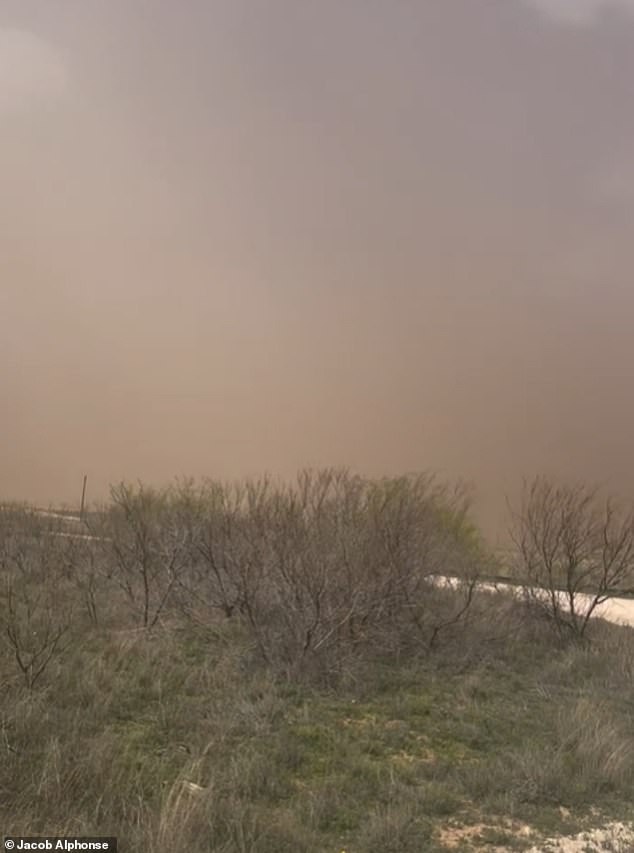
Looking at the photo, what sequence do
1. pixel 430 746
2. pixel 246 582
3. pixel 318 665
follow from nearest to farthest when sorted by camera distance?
pixel 430 746 → pixel 318 665 → pixel 246 582

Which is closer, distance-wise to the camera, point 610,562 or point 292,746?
point 292,746

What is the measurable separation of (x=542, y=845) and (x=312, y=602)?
19.9 feet

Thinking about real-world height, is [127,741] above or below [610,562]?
below

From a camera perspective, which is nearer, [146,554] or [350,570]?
[350,570]

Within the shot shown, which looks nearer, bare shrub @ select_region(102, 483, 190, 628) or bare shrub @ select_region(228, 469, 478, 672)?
bare shrub @ select_region(228, 469, 478, 672)

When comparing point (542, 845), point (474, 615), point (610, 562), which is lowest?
point (542, 845)

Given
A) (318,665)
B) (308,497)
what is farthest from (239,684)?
(308,497)

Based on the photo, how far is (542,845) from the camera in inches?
245

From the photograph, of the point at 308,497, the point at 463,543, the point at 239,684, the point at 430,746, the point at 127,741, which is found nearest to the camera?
the point at 127,741

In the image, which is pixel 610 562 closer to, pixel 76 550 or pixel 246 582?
pixel 246 582

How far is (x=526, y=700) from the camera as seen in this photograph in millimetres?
11320

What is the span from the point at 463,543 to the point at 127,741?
1244 cm

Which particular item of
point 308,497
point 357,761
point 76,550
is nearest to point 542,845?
point 357,761

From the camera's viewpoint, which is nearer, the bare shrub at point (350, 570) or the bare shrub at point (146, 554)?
the bare shrub at point (350, 570)
